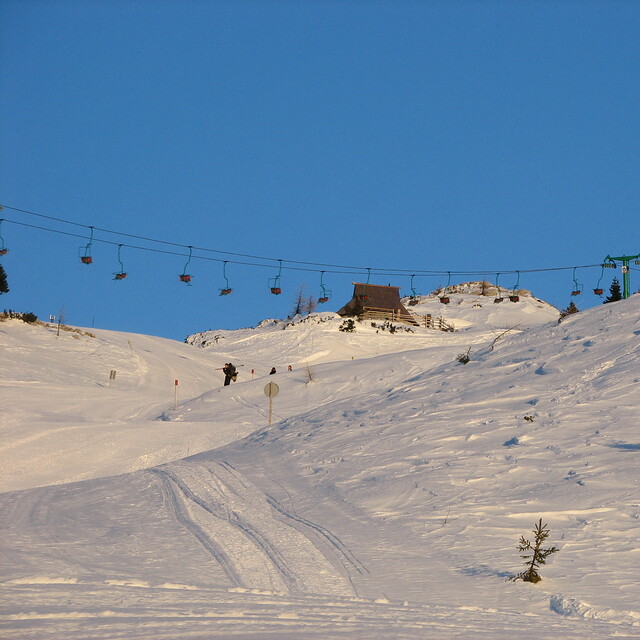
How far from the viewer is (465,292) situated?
100 meters

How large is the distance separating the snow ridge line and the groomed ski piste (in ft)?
0.16

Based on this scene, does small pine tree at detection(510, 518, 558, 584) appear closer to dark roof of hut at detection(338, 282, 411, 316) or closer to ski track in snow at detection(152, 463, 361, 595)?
ski track in snow at detection(152, 463, 361, 595)

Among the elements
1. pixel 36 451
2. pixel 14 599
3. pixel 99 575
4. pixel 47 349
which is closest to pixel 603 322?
pixel 36 451

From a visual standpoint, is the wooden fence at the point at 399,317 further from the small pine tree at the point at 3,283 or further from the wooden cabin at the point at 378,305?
the small pine tree at the point at 3,283

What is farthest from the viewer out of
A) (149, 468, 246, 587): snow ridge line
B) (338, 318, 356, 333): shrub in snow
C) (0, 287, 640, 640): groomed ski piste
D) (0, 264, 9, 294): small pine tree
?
(338, 318, 356, 333): shrub in snow

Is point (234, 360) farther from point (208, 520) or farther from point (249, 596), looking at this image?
point (249, 596)

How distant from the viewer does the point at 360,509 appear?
1238cm

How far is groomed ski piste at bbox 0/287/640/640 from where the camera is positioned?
7.28 m

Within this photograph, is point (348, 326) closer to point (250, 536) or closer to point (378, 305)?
point (378, 305)

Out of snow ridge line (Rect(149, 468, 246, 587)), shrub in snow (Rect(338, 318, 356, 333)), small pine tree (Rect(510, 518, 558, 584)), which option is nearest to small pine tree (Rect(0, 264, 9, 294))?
shrub in snow (Rect(338, 318, 356, 333))

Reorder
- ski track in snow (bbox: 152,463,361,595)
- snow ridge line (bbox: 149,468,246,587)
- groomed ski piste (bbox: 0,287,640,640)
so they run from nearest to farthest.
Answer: groomed ski piste (bbox: 0,287,640,640), ski track in snow (bbox: 152,463,361,595), snow ridge line (bbox: 149,468,246,587)

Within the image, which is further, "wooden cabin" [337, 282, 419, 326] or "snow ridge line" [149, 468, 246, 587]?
"wooden cabin" [337, 282, 419, 326]

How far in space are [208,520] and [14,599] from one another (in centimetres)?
469

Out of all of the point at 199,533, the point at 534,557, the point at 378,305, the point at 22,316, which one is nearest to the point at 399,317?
the point at 378,305
